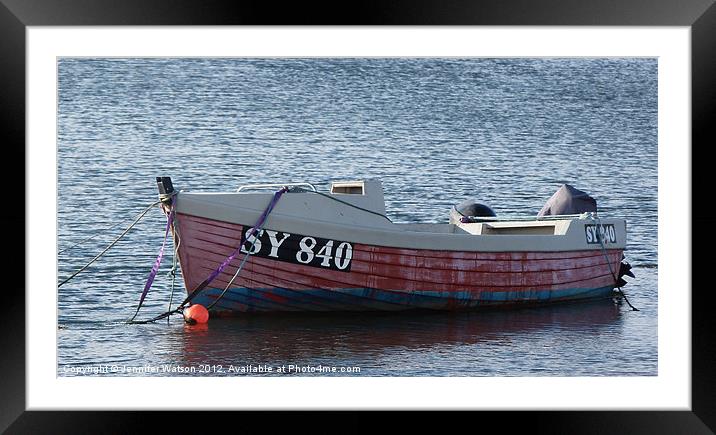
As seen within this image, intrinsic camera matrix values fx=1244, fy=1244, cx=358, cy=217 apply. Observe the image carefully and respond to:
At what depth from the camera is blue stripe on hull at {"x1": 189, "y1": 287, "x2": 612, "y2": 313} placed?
1320 cm

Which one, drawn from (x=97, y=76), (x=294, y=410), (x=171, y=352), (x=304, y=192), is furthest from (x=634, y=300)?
(x=97, y=76)

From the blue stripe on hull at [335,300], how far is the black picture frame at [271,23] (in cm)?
473

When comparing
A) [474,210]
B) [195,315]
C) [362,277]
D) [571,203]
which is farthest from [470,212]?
[195,315]

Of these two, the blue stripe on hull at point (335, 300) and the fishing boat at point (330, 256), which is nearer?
the fishing boat at point (330, 256)

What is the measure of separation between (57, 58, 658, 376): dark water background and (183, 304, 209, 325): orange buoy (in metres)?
0.24

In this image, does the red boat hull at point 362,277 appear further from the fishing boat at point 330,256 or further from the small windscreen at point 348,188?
the small windscreen at point 348,188

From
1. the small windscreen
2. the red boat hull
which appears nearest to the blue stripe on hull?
the red boat hull

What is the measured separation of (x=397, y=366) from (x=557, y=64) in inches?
713

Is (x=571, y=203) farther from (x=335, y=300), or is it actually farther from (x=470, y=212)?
(x=335, y=300)

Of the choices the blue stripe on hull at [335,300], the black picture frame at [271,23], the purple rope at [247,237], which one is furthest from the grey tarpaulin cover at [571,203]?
the black picture frame at [271,23]

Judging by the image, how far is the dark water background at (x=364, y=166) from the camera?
11906mm

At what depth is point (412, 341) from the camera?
40.5 ft
